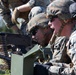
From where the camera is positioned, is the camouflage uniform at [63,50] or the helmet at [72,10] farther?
the helmet at [72,10]

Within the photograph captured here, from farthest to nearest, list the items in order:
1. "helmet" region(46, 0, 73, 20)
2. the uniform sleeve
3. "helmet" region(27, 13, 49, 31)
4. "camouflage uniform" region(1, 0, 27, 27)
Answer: "camouflage uniform" region(1, 0, 27, 27) < "helmet" region(27, 13, 49, 31) < "helmet" region(46, 0, 73, 20) < the uniform sleeve

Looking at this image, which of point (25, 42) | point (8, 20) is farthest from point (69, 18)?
point (8, 20)

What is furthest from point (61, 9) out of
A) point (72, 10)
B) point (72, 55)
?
point (72, 55)

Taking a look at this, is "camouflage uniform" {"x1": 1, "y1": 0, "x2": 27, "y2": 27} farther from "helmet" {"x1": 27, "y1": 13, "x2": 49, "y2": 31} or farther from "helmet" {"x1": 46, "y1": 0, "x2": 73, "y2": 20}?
"helmet" {"x1": 46, "y1": 0, "x2": 73, "y2": 20}

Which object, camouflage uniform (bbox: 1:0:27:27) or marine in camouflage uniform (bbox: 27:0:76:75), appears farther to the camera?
camouflage uniform (bbox: 1:0:27:27)

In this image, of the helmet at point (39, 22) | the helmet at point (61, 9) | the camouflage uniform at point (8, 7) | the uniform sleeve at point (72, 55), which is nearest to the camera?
the uniform sleeve at point (72, 55)

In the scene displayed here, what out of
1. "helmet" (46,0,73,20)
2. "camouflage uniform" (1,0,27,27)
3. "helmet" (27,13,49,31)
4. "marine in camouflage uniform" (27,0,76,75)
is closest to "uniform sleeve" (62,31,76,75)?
"marine in camouflage uniform" (27,0,76,75)

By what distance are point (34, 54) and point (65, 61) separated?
0.57m

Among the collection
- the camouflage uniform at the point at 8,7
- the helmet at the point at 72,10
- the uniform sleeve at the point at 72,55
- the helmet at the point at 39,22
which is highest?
the camouflage uniform at the point at 8,7

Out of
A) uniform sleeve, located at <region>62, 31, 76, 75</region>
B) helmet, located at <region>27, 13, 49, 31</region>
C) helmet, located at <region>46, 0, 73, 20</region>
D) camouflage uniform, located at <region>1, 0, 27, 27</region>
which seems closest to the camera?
uniform sleeve, located at <region>62, 31, 76, 75</region>

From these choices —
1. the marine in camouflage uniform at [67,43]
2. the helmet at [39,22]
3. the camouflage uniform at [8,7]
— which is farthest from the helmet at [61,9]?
the camouflage uniform at [8,7]

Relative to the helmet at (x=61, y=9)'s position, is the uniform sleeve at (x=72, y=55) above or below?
below

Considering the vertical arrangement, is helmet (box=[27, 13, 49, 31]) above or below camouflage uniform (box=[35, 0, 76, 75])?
above

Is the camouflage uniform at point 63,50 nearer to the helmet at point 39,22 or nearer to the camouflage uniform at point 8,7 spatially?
the helmet at point 39,22
